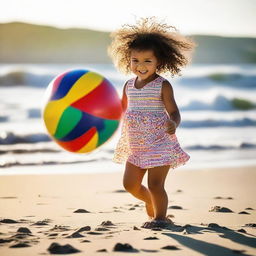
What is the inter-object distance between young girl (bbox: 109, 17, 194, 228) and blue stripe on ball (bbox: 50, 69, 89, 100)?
1.53 feet

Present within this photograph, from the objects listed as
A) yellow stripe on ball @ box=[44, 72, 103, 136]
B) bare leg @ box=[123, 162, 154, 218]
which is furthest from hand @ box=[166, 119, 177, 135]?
yellow stripe on ball @ box=[44, 72, 103, 136]

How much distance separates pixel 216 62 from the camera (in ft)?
103

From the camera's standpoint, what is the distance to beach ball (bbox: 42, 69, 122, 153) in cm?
466

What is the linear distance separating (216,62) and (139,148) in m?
27.0

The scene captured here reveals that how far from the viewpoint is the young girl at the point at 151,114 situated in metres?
4.76

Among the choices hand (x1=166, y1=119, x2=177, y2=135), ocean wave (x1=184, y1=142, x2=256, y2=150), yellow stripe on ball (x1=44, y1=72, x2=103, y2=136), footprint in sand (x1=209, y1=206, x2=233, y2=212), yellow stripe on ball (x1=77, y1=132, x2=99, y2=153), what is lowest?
footprint in sand (x1=209, y1=206, x2=233, y2=212)

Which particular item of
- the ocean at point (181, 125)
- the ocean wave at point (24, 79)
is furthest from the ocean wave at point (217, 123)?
the ocean wave at point (24, 79)

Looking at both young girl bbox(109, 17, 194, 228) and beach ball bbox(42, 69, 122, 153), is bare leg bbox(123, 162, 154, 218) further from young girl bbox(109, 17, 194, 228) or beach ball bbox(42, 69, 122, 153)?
beach ball bbox(42, 69, 122, 153)

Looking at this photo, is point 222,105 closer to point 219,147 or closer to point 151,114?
point 219,147

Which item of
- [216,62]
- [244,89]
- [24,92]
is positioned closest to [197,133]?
[24,92]

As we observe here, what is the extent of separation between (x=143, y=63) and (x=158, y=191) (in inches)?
39.4

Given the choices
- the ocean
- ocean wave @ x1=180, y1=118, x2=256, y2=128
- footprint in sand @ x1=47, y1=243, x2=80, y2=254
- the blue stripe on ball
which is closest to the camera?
footprint in sand @ x1=47, y1=243, x2=80, y2=254

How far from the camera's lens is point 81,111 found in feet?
15.3

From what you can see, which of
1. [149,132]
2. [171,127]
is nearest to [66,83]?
[149,132]
